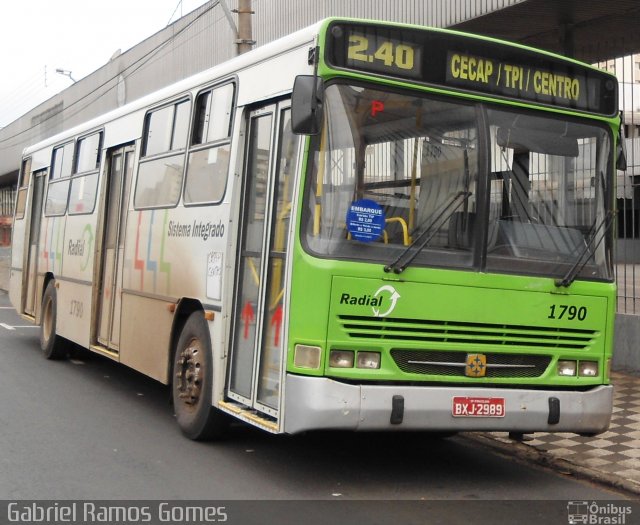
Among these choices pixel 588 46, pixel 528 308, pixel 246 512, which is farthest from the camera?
pixel 588 46

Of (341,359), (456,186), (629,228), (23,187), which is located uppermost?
(23,187)

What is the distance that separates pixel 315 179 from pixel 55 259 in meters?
7.76

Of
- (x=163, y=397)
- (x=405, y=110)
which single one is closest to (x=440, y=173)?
(x=405, y=110)

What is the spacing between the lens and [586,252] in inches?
294

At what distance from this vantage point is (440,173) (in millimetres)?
7023

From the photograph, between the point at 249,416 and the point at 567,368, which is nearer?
the point at 249,416

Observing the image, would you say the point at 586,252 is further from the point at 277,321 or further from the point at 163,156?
the point at 163,156

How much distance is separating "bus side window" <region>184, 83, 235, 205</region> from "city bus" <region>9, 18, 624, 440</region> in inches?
1.5

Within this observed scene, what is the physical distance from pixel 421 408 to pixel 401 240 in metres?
1.13

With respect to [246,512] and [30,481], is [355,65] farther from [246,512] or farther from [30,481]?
[30,481]

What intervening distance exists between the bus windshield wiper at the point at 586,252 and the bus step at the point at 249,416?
2.27 m

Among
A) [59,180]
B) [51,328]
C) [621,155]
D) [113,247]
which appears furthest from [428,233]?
[59,180]

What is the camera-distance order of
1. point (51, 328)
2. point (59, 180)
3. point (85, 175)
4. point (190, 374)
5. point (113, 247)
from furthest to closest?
point (59, 180) < point (51, 328) < point (85, 175) < point (113, 247) < point (190, 374)

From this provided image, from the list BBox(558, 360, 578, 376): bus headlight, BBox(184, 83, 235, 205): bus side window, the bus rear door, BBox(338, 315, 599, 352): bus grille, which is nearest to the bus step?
BBox(338, 315, 599, 352): bus grille
